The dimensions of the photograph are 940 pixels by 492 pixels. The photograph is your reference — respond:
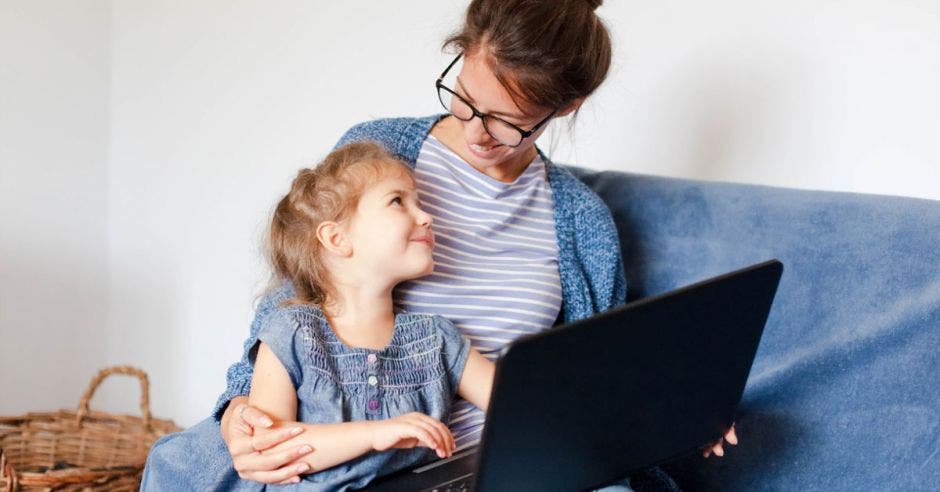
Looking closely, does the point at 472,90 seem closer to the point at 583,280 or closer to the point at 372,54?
the point at 583,280

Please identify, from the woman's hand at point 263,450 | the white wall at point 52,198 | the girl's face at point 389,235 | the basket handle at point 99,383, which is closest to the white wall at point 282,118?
the white wall at point 52,198

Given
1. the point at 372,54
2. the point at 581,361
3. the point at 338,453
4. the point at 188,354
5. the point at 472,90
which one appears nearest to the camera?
the point at 581,361

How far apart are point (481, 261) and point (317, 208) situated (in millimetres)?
281

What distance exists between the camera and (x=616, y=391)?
0.99m

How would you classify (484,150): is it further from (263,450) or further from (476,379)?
(263,450)

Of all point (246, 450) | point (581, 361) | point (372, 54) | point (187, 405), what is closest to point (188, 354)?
point (187, 405)

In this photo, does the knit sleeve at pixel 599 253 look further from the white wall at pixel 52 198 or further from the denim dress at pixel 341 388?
the white wall at pixel 52 198

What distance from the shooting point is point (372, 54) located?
2227 millimetres

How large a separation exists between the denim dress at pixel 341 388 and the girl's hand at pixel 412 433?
0.21ft

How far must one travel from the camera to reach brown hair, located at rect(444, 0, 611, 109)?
51.3 inches

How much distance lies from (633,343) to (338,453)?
37cm

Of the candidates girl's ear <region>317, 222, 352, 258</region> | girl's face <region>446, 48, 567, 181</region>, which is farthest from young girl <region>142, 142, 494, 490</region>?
girl's face <region>446, 48, 567, 181</region>

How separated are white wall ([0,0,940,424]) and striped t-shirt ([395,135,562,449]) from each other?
457 millimetres

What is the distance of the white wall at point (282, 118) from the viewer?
158cm
